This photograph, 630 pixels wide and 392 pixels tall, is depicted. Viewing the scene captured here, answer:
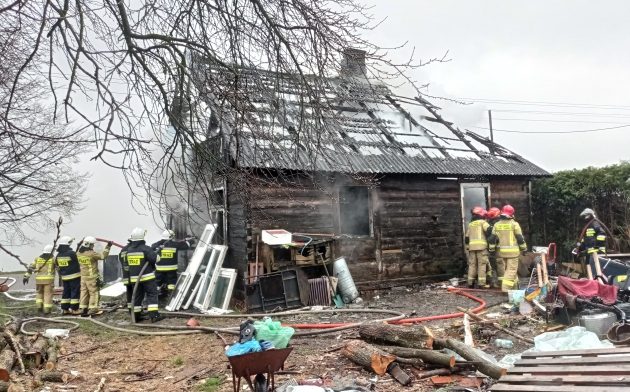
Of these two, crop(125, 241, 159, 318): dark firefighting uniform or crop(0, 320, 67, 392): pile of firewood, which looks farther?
crop(125, 241, 159, 318): dark firefighting uniform

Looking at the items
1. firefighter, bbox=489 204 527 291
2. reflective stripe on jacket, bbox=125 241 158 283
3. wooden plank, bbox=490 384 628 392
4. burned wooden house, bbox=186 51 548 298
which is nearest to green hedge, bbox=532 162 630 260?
burned wooden house, bbox=186 51 548 298

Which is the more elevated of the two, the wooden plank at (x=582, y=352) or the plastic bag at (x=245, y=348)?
the plastic bag at (x=245, y=348)

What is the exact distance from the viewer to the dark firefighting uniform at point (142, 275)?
9.19m

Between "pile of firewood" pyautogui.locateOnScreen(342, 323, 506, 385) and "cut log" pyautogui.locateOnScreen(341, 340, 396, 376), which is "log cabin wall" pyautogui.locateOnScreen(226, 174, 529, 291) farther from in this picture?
→ "cut log" pyautogui.locateOnScreen(341, 340, 396, 376)

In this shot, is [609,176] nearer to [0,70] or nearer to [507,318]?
[507,318]

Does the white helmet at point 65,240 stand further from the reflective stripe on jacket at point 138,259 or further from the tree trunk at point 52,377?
the tree trunk at point 52,377

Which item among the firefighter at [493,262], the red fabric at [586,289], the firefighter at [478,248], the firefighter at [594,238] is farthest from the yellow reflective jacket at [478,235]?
the red fabric at [586,289]

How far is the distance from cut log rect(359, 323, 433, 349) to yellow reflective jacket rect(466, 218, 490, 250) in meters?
5.57

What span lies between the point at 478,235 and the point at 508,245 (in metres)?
0.86

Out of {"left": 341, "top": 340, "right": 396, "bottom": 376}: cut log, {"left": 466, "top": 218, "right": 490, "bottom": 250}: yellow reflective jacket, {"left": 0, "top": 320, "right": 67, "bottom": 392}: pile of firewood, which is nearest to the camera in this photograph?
{"left": 341, "top": 340, "right": 396, "bottom": 376}: cut log

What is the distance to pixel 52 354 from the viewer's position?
22.1 feet

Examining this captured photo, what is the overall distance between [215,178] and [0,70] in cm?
257

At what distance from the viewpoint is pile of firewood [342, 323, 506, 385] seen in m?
5.22

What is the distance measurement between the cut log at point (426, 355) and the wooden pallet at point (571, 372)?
0.70 meters
